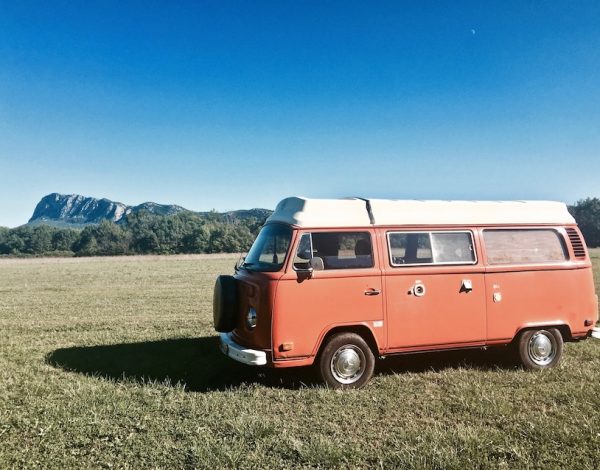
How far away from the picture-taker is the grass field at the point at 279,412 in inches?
173

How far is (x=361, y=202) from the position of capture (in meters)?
6.82

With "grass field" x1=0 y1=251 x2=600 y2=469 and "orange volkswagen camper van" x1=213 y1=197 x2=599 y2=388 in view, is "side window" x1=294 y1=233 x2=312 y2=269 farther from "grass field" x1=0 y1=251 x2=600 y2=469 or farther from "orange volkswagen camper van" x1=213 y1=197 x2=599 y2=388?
"grass field" x1=0 y1=251 x2=600 y2=469

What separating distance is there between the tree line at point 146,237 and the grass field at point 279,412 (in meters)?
82.7

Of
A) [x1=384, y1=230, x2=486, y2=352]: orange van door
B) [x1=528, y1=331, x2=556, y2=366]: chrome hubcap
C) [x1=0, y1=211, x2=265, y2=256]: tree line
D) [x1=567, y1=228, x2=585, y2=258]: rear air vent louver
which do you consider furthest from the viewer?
[x1=0, y1=211, x2=265, y2=256]: tree line

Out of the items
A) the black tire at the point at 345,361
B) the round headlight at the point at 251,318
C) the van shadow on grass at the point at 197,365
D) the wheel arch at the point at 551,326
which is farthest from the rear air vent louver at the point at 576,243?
the round headlight at the point at 251,318

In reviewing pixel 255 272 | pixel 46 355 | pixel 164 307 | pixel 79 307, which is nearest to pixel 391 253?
pixel 255 272

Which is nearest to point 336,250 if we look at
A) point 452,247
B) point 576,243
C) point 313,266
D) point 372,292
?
point 313,266

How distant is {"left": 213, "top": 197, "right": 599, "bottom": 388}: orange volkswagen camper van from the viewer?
20.3 feet

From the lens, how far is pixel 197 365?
765cm

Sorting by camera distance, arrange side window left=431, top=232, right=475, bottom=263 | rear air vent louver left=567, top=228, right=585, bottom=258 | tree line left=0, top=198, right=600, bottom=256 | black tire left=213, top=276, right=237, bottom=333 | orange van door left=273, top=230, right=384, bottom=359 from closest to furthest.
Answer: orange van door left=273, top=230, right=384, bottom=359
black tire left=213, top=276, right=237, bottom=333
side window left=431, top=232, right=475, bottom=263
rear air vent louver left=567, top=228, right=585, bottom=258
tree line left=0, top=198, right=600, bottom=256

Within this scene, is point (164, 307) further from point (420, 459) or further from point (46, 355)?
point (420, 459)

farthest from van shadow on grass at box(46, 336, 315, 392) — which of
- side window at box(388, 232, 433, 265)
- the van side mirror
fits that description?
side window at box(388, 232, 433, 265)

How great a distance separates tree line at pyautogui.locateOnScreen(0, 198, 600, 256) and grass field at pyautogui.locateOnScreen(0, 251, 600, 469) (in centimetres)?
8265

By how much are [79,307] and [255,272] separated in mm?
10793
